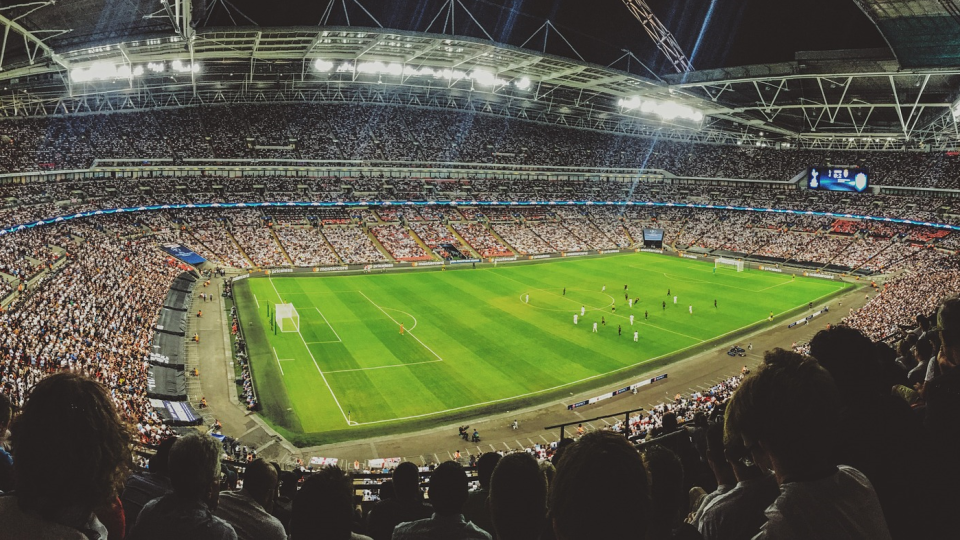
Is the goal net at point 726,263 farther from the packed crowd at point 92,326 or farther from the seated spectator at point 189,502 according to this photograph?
the seated spectator at point 189,502

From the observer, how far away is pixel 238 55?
5681 centimetres

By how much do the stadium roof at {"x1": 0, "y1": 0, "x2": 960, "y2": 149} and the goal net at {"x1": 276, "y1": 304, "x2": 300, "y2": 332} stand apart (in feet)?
67.2

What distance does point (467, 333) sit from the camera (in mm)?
43969

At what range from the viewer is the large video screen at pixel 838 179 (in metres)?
71.4

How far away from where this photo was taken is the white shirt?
2.76 m

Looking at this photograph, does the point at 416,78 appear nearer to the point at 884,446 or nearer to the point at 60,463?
the point at 884,446

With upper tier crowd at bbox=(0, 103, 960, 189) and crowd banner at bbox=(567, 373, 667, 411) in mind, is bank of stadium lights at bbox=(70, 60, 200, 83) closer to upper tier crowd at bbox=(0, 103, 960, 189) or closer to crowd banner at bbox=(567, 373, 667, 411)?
upper tier crowd at bbox=(0, 103, 960, 189)

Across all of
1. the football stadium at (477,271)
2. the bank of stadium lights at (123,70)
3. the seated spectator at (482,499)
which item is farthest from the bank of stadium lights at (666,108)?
the seated spectator at (482,499)

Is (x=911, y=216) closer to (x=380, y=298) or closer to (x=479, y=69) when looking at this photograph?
(x=479, y=69)

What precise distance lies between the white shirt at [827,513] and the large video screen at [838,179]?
81425mm

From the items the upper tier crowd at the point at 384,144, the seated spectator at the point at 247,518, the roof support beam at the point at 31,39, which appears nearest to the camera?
the seated spectator at the point at 247,518

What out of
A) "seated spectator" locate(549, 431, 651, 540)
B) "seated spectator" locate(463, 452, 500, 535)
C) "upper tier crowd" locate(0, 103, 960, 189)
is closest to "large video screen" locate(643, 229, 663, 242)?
"upper tier crowd" locate(0, 103, 960, 189)

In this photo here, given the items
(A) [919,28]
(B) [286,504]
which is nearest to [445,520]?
(B) [286,504]

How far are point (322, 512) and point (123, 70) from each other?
69594mm
